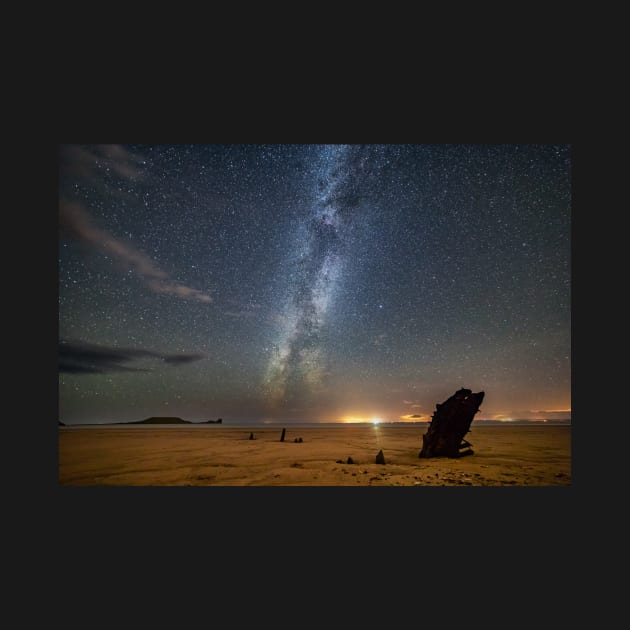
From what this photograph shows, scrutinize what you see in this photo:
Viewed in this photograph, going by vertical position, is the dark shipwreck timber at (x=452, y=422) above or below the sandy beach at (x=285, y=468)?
above

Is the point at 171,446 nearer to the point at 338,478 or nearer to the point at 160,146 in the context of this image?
the point at 338,478

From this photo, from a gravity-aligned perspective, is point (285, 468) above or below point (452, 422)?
below

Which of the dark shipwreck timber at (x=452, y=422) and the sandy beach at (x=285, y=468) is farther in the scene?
the dark shipwreck timber at (x=452, y=422)

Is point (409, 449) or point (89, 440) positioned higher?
point (89, 440)

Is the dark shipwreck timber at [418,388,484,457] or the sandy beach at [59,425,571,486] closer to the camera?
the sandy beach at [59,425,571,486]

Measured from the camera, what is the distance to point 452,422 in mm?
9016

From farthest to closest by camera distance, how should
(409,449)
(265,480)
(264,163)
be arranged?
(409,449), (264,163), (265,480)

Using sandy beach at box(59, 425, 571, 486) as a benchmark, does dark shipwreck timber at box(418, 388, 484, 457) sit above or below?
above

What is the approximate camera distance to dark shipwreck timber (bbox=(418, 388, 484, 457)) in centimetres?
903

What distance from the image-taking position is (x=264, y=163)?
28.8 ft

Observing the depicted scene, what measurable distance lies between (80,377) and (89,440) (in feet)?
5.80

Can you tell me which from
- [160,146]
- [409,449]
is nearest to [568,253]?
[409,449]

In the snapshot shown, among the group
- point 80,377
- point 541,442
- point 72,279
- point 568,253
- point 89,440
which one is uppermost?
point 568,253

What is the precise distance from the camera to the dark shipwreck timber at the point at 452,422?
9031 mm
